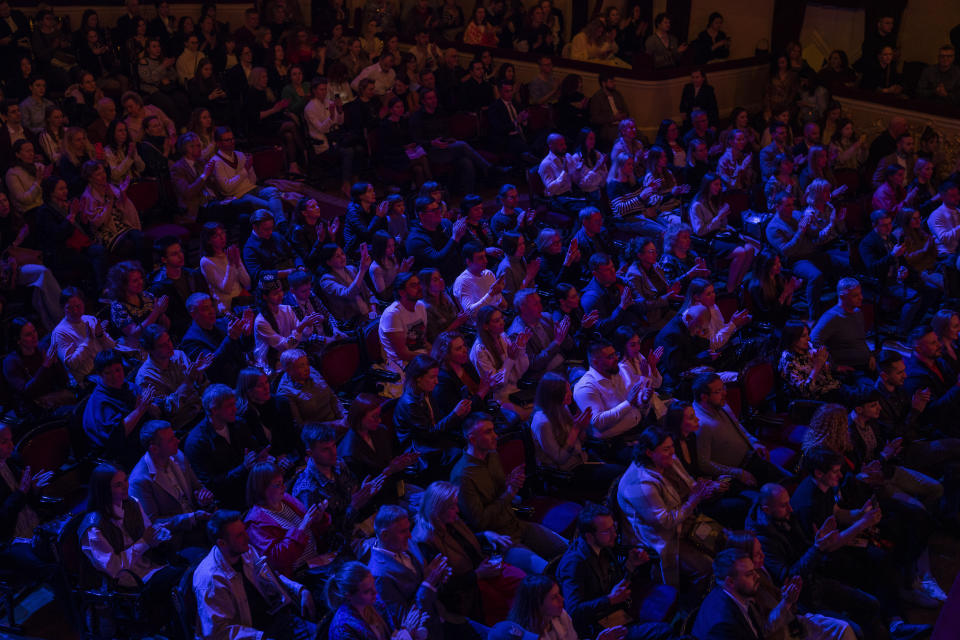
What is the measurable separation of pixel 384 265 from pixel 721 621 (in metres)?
3.74

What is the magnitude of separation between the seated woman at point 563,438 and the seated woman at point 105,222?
12.0ft

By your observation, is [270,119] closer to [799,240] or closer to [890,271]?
[799,240]

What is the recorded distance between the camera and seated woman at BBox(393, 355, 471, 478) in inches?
192

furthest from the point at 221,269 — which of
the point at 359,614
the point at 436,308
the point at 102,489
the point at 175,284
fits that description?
the point at 359,614

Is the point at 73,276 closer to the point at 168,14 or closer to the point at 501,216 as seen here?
the point at 501,216

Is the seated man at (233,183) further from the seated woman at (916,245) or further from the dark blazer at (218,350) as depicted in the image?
the seated woman at (916,245)

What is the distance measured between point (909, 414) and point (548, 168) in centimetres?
394

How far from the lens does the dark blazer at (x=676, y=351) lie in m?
5.72

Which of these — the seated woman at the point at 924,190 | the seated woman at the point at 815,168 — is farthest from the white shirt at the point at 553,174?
the seated woman at the point at 924,190

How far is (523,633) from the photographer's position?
356 cm

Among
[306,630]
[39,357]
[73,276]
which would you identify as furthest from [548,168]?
[306,630]

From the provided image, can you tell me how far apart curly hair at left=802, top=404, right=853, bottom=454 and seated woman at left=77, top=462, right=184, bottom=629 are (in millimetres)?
3046

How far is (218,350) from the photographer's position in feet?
18.2

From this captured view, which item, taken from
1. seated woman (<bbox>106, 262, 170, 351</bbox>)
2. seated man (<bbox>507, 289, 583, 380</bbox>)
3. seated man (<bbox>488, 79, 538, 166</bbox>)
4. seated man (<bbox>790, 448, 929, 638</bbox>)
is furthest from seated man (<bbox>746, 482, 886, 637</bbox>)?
seated man (<bbox>488, 79, 538, 166</bbox>)
